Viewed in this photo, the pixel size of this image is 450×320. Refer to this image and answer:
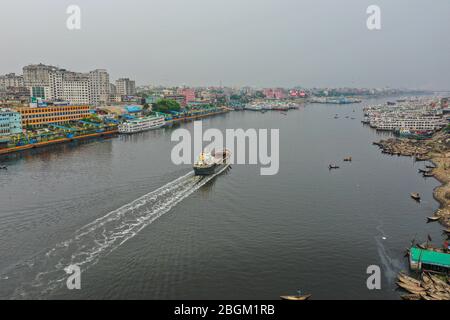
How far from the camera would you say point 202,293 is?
8.12 m

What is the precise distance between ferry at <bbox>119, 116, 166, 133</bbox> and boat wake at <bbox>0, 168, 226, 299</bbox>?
20.1 metres

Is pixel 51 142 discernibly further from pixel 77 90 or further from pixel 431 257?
pixel 77 90

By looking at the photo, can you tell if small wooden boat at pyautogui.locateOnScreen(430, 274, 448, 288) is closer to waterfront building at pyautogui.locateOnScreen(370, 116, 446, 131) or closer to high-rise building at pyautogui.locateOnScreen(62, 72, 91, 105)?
waterfront building at pyautogui.locateOnScreen(370, 116, 446, 131)

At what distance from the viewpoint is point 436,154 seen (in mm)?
24203

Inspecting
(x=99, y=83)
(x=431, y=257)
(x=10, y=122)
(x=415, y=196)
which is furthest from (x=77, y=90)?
(x=431, y=257)

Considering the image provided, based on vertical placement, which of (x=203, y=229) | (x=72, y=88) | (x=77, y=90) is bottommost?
(x=203, y=229)

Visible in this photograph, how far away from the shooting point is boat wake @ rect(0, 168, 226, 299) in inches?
320

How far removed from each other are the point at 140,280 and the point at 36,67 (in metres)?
62.3

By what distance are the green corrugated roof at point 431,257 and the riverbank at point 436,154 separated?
3.08 metres

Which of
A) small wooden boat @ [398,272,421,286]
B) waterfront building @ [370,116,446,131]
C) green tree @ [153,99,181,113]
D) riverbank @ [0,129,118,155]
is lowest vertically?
small wooden boat @ [398,272,421,286]

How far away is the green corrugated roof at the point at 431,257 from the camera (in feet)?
30.0

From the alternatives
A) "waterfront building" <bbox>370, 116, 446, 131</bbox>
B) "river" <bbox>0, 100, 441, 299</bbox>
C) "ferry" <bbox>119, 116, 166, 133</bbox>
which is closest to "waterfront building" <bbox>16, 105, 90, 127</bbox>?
"ferry" <bbox>119, 116, 166, 133</bbox>

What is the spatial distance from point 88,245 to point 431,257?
337 inches

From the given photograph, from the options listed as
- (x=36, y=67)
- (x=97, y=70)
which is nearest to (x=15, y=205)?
(x=97, y=70)
